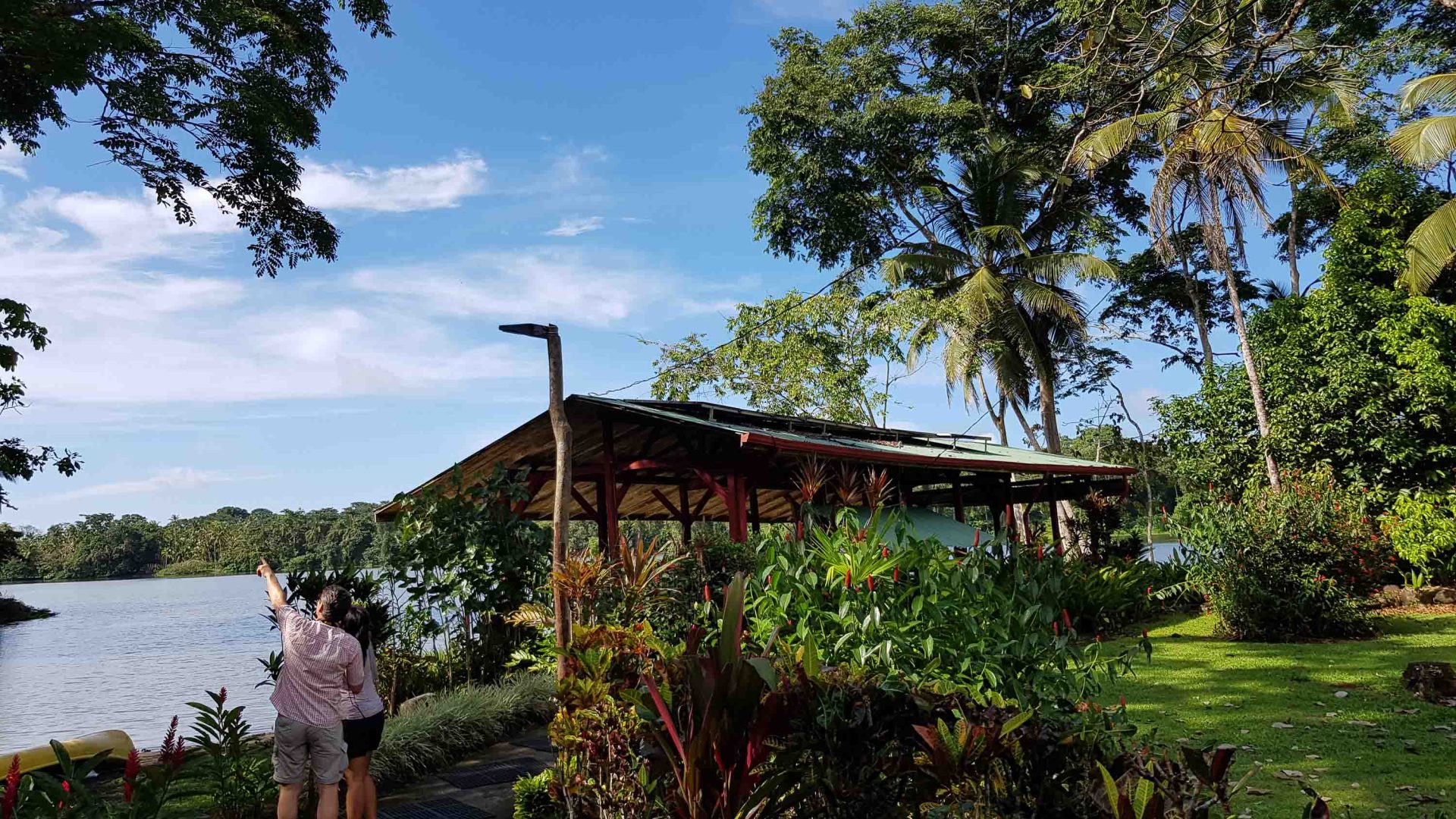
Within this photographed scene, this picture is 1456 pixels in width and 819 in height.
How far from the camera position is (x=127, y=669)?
18.3m

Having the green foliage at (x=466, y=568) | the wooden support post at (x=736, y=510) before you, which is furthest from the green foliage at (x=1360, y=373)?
the green foliage at (x=466, y=568)

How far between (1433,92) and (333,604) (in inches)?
677

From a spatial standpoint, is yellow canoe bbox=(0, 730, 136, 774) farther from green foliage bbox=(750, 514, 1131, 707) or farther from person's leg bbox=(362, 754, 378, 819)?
green foliage bbox=(750, 514, 1131, 707)

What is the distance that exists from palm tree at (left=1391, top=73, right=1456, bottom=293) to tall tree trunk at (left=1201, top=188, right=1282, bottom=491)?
8.53 ft

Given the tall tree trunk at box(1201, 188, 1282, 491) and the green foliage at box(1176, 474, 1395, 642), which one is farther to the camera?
A: the tall tree trunk at box(1201, 188, 1282, 491)

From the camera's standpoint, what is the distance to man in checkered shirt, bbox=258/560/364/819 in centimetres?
429

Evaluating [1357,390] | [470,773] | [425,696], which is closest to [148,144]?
[425,696]

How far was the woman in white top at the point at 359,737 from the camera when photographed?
4555 mm

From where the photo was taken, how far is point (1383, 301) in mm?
14711

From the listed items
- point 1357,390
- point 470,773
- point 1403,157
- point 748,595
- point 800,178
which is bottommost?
point 470,773

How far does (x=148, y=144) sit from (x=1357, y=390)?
18463 millimetres

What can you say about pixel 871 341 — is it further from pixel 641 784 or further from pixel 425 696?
pixel 641 784

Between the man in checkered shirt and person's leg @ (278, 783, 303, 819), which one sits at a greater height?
the man in checkered shirt

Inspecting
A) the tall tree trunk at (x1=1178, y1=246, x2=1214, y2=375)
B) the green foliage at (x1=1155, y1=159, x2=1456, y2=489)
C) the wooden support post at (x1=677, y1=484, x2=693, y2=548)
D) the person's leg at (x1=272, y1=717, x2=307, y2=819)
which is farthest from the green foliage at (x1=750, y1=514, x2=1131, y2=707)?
the tall tree trunk at (x1=1178, y1=246, x2=1214, y2=375)
